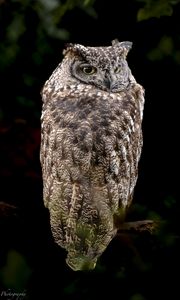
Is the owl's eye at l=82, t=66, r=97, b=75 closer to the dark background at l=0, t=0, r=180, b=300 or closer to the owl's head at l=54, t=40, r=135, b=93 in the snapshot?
the owl's head at l=54, t=40, r=135, b=93

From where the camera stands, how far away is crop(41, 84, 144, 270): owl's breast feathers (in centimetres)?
207

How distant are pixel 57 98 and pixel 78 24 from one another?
843mm

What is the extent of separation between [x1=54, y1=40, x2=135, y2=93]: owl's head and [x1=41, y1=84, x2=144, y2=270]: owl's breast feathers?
33mm

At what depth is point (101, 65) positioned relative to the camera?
6.89 feet

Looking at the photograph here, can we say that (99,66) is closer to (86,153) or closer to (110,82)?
(110,82)

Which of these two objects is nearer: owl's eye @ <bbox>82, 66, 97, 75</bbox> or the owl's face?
the owl's face

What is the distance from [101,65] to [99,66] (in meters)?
0.01
